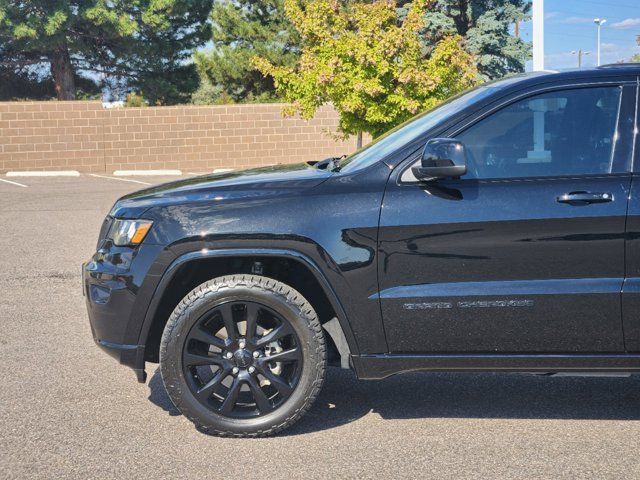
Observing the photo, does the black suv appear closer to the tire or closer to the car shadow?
the tire

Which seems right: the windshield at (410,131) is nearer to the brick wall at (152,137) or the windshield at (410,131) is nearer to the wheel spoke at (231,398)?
the wheel spoke at (231,398)

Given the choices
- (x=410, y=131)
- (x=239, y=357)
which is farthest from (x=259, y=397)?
(x=410, y=131)

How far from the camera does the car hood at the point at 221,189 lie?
15.2ft

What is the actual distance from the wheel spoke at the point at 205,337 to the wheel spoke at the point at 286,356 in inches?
9.5

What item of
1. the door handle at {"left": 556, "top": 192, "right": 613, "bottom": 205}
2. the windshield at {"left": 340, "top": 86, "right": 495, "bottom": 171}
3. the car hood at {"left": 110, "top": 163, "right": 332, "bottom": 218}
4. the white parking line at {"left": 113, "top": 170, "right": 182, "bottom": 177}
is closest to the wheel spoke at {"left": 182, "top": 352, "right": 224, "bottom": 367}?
the car hood at {"left": 110, "top": 163, "right": 332, "bottom": 218}

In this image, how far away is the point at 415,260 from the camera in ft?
14.7

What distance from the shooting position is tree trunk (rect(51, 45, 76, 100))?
34250mm

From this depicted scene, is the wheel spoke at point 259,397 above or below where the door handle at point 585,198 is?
below

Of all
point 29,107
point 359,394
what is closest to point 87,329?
point 359,394

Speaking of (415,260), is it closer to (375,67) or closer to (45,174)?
(375,67)

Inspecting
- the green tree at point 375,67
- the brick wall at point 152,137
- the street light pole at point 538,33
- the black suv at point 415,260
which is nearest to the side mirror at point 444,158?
the black suv at point 415,260

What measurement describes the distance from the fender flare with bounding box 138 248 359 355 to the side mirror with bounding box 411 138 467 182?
0.75 metres

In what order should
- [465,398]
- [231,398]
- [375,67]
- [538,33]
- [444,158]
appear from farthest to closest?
[375,67]
[538,33]
[465,398]
[231,398]
[444,158]

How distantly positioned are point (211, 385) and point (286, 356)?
16.2 inches
